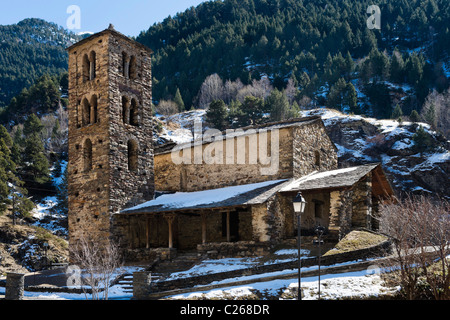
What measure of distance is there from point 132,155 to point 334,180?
1274 centimetres

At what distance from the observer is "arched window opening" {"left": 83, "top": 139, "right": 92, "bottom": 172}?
2928 centimetres

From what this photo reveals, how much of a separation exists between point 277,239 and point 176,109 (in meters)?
64.5

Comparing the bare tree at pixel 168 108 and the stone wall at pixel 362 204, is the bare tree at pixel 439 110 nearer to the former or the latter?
the bare tree at pixel 168 108

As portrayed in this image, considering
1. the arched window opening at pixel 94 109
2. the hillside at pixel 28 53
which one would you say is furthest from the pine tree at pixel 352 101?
the hillside at pixel 28 53

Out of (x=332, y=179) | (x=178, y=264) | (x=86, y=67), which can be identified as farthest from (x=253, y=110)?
(x=178, y=264)

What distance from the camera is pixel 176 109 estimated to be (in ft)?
285

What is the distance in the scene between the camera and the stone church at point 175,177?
25266mm

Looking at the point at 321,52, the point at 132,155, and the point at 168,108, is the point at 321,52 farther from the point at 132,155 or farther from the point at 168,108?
the point at 132,155

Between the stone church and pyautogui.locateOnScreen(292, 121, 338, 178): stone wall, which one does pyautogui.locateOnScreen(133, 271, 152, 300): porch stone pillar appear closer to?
the stone church

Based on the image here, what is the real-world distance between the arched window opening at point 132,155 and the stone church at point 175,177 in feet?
0.21

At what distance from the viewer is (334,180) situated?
24391 mm

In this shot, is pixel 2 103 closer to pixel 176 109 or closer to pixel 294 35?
pixel 176 109
